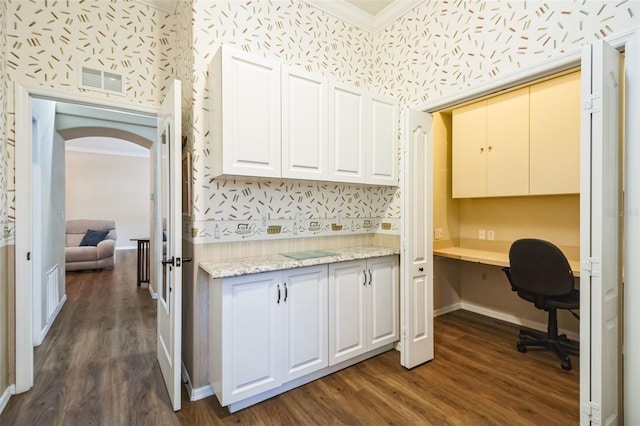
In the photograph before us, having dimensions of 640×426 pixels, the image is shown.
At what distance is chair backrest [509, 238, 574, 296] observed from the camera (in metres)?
2.36

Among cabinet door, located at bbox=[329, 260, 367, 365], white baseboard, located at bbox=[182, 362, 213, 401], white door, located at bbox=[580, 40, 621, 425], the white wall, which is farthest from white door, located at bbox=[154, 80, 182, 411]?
the white wall

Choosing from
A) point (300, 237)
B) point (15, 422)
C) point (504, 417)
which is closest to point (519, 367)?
point (504, 417)

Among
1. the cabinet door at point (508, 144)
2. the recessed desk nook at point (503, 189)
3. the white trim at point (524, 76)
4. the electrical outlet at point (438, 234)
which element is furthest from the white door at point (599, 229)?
the electrical outlet at point (438, 234)

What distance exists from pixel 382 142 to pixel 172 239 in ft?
6.03

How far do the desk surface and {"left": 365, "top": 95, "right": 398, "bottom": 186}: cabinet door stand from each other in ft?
3.92

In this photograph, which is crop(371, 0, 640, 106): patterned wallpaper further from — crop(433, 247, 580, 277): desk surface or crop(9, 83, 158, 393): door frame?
crop(9, 83, 158, 393): door frame

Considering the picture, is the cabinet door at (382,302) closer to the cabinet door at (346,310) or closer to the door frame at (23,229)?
the cabinet door at (346,310)

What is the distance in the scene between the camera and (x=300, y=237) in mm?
2514

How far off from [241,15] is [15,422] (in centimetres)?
305

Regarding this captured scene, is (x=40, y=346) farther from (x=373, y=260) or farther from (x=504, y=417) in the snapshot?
(x=504, y=417)

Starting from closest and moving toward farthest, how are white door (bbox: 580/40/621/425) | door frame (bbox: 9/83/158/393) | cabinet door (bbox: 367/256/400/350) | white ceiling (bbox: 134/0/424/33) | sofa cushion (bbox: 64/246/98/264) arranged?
white door (bbox: 580/40/621/425) < door frame (bbox: 9/83/158/393) < cabinet door (bbox: 367/256/400/350) < white ceiling (bbox: 134/0/424/33) < sofa cushion (bbox: 64/246/98/264)

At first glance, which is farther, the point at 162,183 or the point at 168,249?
the point at 162,183

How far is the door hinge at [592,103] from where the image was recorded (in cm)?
139

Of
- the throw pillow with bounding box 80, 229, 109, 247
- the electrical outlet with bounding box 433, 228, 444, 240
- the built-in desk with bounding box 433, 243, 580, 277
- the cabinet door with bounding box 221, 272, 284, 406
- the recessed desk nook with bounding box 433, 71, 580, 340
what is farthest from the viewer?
the throw pillow with bounding box 80, 229, 109, 247
